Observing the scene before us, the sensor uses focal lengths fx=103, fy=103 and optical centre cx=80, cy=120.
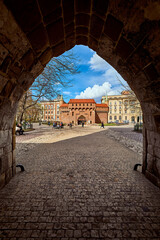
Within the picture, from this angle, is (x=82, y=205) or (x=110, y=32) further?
(x=82, y=205)

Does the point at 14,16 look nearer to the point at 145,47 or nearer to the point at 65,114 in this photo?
the point at 145,47

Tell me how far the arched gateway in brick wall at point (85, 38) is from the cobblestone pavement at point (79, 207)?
590mm

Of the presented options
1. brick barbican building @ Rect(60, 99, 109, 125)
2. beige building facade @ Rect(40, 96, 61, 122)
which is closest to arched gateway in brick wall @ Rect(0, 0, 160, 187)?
brick barbican building @ Rect(60, 99, 109, 125)

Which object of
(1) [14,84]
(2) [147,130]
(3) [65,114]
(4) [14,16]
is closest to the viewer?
(4) [14,16]

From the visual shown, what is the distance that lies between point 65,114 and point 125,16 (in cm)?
4139

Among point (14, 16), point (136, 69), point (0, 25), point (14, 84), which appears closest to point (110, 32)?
point (136, 69)

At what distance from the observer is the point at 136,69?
2.04m

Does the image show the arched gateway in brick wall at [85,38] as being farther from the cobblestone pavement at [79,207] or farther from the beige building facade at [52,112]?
the beige building facade at [52,112]

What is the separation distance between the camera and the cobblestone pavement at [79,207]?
1.51 metres

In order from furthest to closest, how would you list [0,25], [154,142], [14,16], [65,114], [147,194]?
1. [65,114]
2. [154,142]
3. [147,194]
4. [14,16]
5. [0,25]

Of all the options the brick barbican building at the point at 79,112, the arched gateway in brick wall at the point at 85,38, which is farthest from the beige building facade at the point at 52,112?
the arched gateway in brick wall at the point at 85,38

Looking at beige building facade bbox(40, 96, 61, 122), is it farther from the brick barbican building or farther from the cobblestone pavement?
the cobblestone pavement

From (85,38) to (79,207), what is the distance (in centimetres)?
361

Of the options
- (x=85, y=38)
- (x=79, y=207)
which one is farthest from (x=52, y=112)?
(x=79, y=207)
